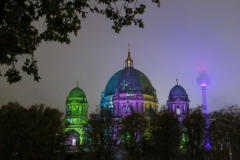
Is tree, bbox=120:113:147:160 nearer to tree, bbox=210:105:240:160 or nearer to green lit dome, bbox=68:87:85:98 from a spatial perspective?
tree, bbox=210:105:240:160

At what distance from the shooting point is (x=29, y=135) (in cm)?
5984

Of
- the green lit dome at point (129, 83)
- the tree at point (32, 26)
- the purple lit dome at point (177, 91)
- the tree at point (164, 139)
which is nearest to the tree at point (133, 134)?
the tree at point (164, 139)

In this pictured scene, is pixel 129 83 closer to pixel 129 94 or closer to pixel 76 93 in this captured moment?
pixel 129 94

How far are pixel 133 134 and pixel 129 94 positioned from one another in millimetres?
64523

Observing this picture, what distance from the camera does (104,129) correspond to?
220 ft

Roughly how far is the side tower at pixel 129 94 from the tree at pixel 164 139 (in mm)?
58331

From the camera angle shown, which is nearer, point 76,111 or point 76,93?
point 76,111

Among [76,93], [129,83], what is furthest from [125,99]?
[76,93]

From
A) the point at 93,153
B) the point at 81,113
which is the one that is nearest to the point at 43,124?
the point at 93,153

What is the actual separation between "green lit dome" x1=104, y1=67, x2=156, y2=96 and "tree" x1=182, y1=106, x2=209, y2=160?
67031 millimetres

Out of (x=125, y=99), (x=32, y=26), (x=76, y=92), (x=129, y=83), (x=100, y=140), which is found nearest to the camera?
(x=32, y=26)

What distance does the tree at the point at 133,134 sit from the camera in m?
64.3

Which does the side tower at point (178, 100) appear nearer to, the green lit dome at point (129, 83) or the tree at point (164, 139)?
the green lit dome at point (129, 83)

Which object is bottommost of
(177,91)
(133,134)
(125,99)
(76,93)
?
(133,134)
